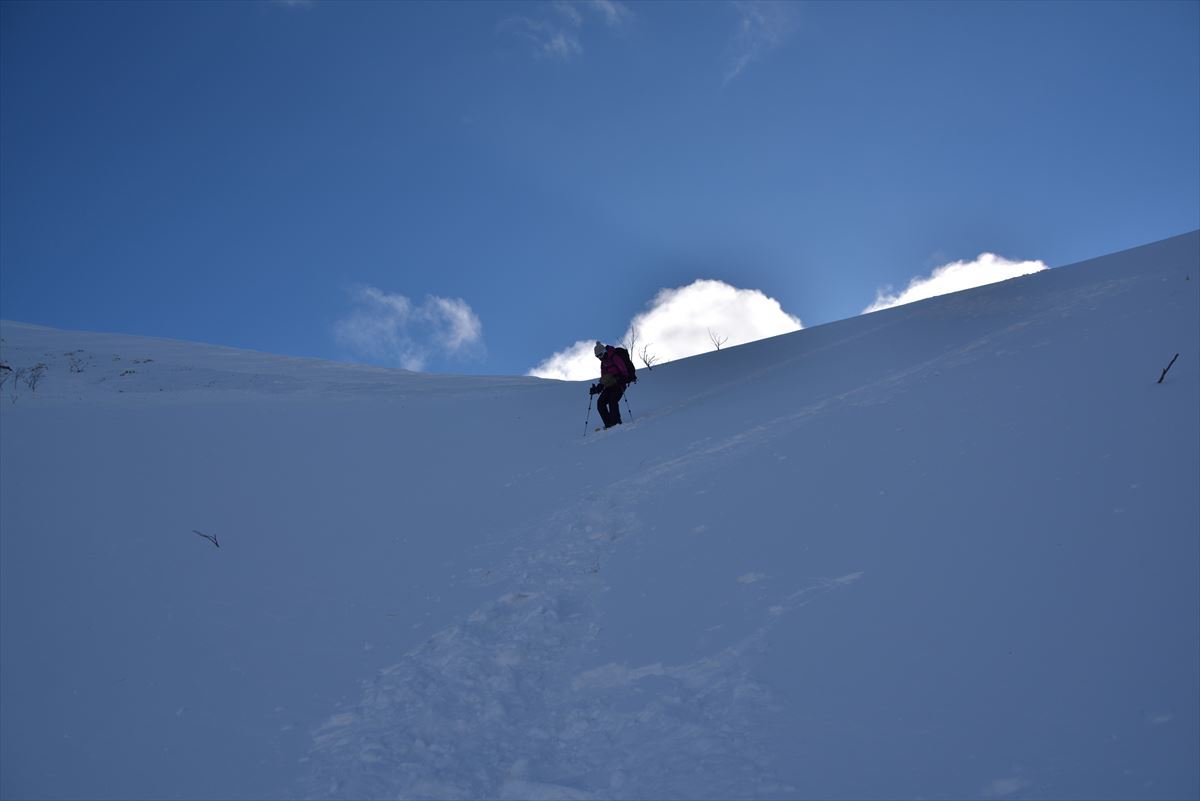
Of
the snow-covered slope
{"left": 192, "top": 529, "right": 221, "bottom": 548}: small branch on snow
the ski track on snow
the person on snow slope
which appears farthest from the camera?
the person on snow slope

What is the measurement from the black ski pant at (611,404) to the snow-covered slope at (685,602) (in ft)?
9.17

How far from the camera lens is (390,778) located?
3445 mm

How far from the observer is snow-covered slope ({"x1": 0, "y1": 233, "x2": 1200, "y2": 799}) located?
2961 millimetres

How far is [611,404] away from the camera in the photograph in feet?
39.4

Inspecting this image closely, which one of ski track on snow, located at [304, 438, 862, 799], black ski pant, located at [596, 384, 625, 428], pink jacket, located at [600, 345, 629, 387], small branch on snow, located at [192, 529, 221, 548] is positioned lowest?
ski track on snow, located at [304, 438, 862, 799]

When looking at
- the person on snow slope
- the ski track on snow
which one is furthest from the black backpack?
the ski track on snow

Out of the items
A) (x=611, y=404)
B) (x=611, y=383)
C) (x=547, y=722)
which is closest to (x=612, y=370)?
(x=611, y=383)

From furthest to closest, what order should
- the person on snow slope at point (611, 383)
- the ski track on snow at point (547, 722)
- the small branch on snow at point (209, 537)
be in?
1. the person on snow slope at point (611, 383)
2. the small branch on snow at point (209, 537)
3. the ski track on snow at point (547, 722)

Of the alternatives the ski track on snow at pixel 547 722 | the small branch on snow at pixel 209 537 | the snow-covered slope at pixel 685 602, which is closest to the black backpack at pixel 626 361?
the snow-covered slope at pixel 685 602

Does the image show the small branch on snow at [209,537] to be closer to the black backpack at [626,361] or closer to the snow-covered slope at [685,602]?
the snow-covered slope at [685,602]

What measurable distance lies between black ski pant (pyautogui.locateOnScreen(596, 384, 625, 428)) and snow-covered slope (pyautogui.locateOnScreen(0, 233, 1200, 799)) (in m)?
2.80

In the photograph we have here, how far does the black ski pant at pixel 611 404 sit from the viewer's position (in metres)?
12.0

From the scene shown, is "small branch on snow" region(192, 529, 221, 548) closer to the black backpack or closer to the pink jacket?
the pink jacket

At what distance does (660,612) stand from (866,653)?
1440 millimetres
